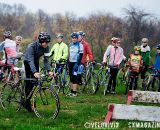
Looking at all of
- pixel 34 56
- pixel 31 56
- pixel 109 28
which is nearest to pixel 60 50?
pixel 34 56

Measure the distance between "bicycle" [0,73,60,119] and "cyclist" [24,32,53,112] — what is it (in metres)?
0.14

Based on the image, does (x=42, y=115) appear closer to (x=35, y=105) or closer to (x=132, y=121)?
(x=35, y=105)

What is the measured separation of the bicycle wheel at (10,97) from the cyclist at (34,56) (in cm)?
25

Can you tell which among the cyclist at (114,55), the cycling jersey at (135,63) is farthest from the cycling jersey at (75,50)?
the cycling jersey at (135,63)

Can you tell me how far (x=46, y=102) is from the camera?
9758 mm

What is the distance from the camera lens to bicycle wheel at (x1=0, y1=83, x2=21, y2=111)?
32.9 feet

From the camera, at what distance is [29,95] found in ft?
32.4

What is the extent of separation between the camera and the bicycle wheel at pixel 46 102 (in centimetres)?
923

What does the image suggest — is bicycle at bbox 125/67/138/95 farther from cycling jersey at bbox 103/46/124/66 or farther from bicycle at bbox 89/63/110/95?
bicycle at bbox 89/63/110/95

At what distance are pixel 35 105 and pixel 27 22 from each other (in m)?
93.7

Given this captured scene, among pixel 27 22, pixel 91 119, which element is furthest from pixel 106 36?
pixel 91 119

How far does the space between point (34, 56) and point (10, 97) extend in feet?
4.24

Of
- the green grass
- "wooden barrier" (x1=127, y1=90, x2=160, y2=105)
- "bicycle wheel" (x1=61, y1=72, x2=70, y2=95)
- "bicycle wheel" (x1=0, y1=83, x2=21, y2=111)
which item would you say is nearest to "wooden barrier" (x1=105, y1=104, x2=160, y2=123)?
the green grass

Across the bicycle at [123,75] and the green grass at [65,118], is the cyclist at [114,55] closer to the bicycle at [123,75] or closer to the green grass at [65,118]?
the green grass at [65,118]
